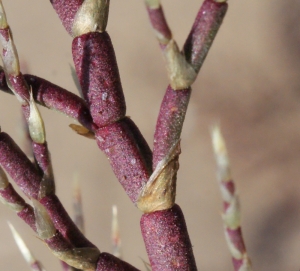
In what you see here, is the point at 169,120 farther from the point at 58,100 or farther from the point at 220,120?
the point at 220,120

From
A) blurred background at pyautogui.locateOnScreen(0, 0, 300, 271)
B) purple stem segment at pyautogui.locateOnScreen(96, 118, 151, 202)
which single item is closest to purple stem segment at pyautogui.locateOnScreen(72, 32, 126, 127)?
purple stem segment at pyautogui.locateOnScreen(96, 118, 151, 202)

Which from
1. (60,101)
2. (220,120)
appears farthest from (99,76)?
(220,120)

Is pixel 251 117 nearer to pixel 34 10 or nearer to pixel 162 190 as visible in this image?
pixel 34 10

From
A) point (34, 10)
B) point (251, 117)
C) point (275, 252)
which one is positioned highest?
point (34, 10)

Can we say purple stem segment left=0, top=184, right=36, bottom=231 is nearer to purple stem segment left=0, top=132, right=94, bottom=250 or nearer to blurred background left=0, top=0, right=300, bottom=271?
purple stem segment left=0, top=132, right=94, bottom=250

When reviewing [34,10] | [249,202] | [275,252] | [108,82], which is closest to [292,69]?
[249,202]
